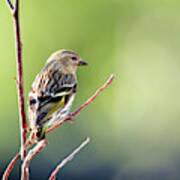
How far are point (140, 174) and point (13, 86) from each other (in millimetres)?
2775

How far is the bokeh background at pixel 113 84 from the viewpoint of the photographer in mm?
7742

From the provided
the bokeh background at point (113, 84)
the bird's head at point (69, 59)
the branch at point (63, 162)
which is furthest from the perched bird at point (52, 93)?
the bokeh background at point (113, 84)

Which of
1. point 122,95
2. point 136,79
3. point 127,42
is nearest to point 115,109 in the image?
point 122,95

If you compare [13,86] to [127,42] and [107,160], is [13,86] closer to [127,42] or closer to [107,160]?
[107,160]

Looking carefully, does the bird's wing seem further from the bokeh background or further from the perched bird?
the bokeh background

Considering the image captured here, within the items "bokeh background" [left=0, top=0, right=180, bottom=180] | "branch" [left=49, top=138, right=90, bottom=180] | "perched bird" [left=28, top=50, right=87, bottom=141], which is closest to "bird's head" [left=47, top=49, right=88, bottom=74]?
"perched bird" [left=28, top=50, right=87, bottom=141]

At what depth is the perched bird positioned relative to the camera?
2152mm

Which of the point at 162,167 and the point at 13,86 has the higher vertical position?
the point at 13,86

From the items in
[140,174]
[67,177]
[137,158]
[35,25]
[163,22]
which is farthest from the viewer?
[163,22]

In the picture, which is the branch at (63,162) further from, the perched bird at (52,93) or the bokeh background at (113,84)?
the bokeh background at (113,84)

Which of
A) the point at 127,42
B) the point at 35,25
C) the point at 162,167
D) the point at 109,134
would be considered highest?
the point at 35,25

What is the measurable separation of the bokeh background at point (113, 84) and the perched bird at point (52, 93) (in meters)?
3.97

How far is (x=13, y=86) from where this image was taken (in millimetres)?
7547

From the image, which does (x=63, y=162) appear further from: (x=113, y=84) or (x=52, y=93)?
(x=113, y=84)
